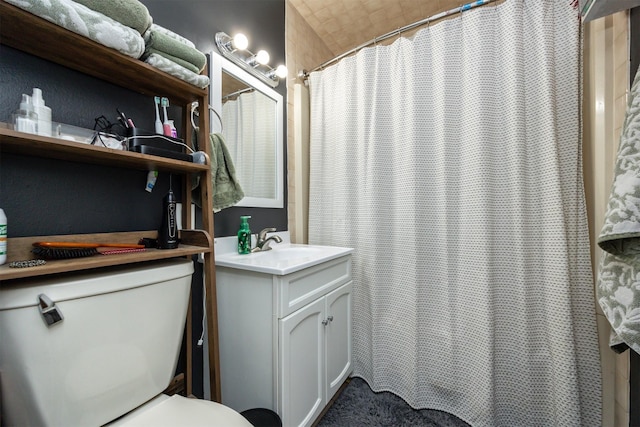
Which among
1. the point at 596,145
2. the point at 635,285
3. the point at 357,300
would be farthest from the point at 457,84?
the point at 357,300

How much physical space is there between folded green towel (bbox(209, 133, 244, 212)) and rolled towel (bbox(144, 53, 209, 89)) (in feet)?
0.80

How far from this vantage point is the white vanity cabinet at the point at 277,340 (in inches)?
37.0

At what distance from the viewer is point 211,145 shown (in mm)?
1079

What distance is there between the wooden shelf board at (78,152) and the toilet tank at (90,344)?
319mm

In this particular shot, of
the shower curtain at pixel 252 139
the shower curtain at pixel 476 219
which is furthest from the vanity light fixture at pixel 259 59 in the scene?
the shower curtain at pixel 476 219

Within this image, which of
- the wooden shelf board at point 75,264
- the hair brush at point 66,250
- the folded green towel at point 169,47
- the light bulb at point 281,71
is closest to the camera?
the wooden shelf board at point 75,264

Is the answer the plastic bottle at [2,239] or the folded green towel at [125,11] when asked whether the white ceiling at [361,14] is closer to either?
the folded green towel at [125,11]

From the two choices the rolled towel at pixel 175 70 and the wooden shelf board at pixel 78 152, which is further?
the rolled towel at pixel 175 70

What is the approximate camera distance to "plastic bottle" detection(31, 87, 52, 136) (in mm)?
641

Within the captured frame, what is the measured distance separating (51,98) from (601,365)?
2.12 m

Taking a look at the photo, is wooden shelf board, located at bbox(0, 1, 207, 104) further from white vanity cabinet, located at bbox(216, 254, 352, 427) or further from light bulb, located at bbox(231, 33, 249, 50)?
white vanity cabinet, located at bbox(216, 254, 352, 427)

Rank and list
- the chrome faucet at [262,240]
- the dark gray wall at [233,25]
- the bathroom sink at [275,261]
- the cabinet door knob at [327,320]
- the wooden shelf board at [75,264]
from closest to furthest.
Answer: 1. the wooden shelf board at [75,264]
2. the bathroom sink at [275,261]
3. the dark gray wall at [233,25]
4. the cabinet door knob at [327,320]
5. the chrome faucet at [262,240]

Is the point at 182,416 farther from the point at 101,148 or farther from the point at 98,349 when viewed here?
the point at 101,148

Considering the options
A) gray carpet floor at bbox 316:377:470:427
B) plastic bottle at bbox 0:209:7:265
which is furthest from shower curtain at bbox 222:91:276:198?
gray carpet floor at bbox 316:377:470:427
